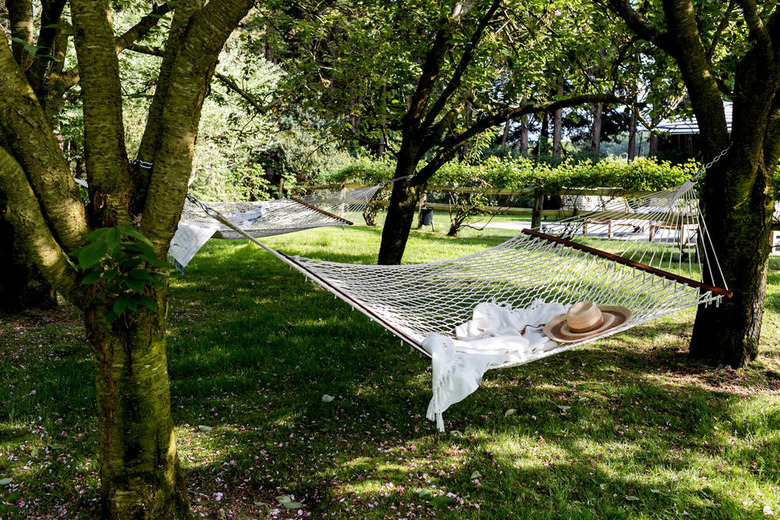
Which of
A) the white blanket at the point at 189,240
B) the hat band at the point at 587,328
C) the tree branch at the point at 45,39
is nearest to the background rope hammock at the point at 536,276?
the hat band at the point at 587,328

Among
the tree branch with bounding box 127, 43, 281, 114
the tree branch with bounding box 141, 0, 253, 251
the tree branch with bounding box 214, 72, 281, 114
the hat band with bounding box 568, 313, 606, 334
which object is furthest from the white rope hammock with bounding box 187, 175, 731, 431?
the tree branch with bounding box 214, 72, 281, 114

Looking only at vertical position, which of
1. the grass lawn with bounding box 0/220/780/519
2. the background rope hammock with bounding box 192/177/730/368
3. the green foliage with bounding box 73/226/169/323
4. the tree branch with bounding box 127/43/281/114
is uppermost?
the tree branch with bounding box 127/43/281/114

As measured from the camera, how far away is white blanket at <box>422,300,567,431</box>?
1.80 m

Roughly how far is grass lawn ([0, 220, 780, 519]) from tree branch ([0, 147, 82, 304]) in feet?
2.63

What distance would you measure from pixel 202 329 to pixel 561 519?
248cm

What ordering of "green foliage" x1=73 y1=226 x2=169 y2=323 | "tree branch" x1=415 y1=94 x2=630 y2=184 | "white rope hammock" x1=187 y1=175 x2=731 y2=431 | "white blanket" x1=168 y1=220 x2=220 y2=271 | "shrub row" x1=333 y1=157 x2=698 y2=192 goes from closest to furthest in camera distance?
1. "green foliage" x1=73 y1=226 x2=169 y2=323
2. "white rope hammock" x1=187 y1=175 x2=731 y2=431
3. "white blanket" x1=168 y1=220 x2=220 y2=271
4. "tree branch" x1=415 y1=94 x2=630 y2=184
5. "shrub row" x1=333 y1=157 x2=698 y2=192

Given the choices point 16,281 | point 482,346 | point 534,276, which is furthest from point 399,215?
point 16,281

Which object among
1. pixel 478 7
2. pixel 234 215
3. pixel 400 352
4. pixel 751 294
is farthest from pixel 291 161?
pixel 751 294

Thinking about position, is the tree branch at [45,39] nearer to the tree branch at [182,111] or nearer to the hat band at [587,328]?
the tree branch at [182,111]

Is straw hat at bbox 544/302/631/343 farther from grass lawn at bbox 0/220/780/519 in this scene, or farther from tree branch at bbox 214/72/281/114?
tree branch at bbox 214/72/281/114

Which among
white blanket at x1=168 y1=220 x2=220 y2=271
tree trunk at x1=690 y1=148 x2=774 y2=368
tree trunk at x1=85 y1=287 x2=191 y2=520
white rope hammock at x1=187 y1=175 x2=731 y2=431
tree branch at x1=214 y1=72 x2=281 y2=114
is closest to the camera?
tree trunk at x1=85 y1=287 x2=191 y2=520

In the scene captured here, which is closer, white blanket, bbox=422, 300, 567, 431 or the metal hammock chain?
white blanket, bbox=422, 300, 567, 431

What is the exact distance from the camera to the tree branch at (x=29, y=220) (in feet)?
4.00

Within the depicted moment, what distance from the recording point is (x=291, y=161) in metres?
11.9
